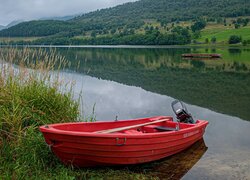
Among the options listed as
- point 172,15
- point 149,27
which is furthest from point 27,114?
point 172,15

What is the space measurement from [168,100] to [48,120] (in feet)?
37.0

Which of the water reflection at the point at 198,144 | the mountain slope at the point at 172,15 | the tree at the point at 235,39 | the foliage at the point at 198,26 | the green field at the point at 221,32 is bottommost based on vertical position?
the water reflection at the point at 198,144

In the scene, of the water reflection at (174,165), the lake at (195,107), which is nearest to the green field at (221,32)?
the lake at (195,107)

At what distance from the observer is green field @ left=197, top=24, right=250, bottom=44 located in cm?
10547

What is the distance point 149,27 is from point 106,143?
476 feet

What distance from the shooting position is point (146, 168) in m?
8.80

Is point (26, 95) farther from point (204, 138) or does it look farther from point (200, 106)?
point (200, 106)

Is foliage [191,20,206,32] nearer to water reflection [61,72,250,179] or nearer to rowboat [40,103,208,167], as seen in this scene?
water reflection [61,72,250,179]

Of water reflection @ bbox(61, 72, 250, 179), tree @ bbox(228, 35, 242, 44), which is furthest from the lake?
tree @ bbox(228, 35, 242, 44)

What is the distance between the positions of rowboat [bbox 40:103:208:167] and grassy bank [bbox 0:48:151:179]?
1.18 ft

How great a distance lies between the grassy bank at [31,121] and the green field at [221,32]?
96.9 meters

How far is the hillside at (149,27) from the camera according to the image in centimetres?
11906

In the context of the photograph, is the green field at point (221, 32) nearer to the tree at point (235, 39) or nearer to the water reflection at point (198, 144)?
the tree at point (235, 39)

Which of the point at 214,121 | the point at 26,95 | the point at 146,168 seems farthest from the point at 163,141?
the point at 214,121
